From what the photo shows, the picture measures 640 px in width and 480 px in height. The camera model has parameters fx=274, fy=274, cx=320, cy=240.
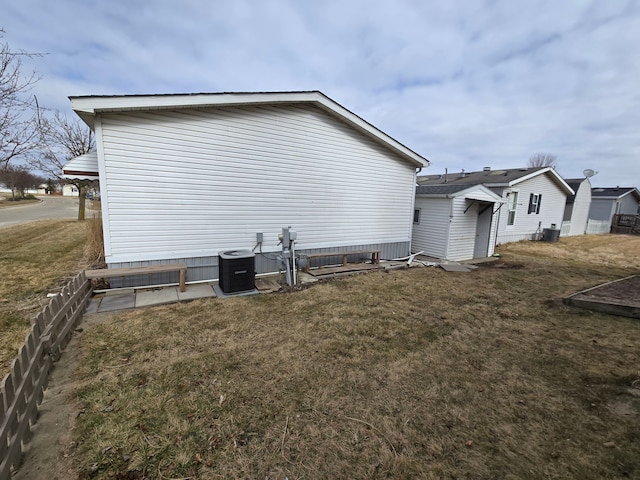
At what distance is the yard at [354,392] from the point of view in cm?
225

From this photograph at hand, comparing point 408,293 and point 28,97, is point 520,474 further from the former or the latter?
point 28,97

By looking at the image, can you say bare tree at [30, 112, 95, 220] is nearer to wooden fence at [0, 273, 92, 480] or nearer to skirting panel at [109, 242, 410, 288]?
skirting panel at [109, 242, 410, 288]

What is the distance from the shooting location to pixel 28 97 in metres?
5.49

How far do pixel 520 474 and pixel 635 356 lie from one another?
3.42 meters

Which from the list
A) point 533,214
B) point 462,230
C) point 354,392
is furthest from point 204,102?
point 533,214

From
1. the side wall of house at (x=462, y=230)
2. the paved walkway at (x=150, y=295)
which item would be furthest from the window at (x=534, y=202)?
the paved walkway at (x=150, y=295)

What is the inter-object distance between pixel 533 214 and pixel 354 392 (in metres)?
18.9

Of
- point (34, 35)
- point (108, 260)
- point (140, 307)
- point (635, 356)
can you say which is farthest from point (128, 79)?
point (635, 356)

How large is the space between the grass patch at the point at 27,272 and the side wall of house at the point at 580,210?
28.5 meters

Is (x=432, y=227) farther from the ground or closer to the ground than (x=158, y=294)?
farther from the ground

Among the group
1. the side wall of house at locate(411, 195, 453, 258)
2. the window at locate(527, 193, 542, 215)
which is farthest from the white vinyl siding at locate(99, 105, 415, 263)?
the window at locate(527, 193, 542, 215)

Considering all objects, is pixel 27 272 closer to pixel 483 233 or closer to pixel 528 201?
pixel 483 233

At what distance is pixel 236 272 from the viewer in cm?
614

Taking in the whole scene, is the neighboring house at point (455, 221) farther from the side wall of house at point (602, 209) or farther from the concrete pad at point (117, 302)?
the side wall of house at point (602, 209)
